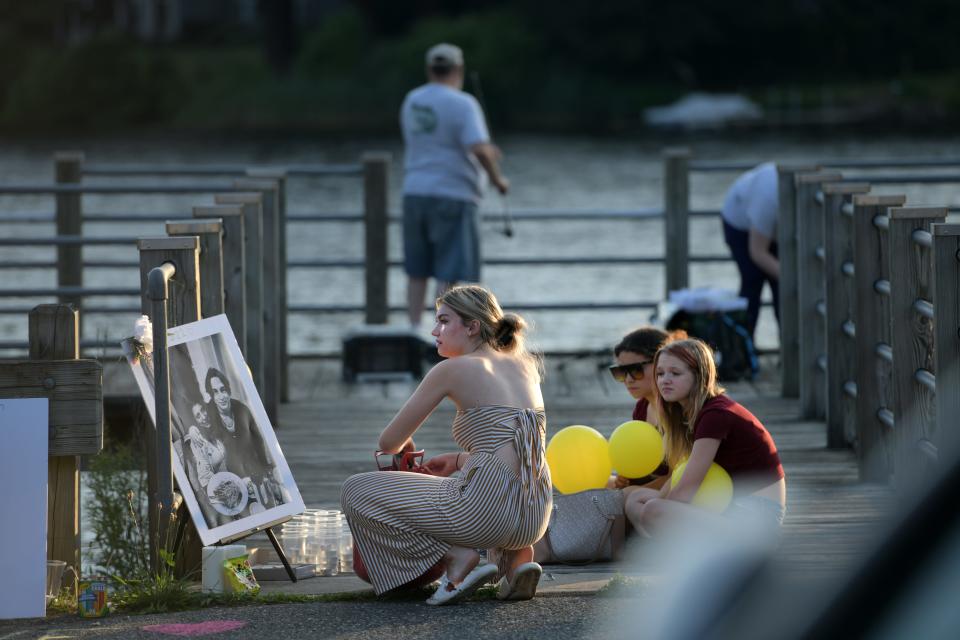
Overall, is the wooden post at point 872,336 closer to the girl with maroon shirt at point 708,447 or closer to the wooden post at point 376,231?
the girl with maroon shirt at point 708,447

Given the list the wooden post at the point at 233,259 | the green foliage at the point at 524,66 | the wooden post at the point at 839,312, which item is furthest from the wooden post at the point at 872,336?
the green foliage at the point at 524,66

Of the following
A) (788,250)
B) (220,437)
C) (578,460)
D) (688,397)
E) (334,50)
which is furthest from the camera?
(334,50)

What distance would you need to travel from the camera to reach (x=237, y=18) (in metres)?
82.6

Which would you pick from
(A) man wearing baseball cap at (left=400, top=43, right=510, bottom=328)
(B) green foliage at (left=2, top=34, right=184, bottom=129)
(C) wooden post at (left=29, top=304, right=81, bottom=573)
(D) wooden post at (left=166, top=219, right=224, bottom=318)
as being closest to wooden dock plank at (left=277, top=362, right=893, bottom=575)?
(A) man wearing baseball cap at (left=400, top=43, right=510, bottom=328)

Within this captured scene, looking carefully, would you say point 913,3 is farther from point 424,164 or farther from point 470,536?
point 470,536

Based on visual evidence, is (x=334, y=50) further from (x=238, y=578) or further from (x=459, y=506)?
(x=459, y=506)

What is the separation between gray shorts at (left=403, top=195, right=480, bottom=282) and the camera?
952 centimetres

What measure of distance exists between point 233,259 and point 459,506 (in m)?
2.31

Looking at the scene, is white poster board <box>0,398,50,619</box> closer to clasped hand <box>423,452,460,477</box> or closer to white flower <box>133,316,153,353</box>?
white flower <box>133,316,153,353</box>

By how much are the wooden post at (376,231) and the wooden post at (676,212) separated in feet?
5.63

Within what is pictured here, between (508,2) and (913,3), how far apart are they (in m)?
16.5

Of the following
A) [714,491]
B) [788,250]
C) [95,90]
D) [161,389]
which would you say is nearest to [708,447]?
[714,491]

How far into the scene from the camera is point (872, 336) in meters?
6.41

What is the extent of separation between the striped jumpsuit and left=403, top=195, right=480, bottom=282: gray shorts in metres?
4.75
